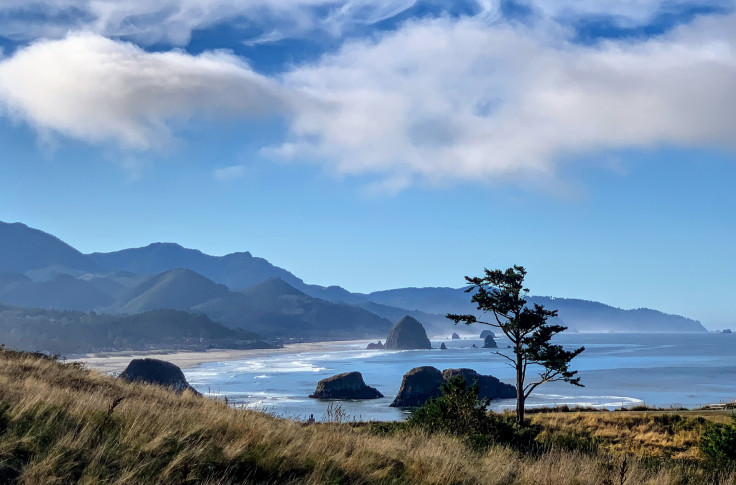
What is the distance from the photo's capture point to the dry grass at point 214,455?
7.01m

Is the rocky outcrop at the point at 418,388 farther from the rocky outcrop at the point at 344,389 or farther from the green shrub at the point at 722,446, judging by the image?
the green shrub at the point at 722,446

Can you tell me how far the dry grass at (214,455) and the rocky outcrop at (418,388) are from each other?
79.0 m

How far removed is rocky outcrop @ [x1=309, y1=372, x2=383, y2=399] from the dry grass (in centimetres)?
8688

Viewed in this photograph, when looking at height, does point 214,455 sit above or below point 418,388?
above

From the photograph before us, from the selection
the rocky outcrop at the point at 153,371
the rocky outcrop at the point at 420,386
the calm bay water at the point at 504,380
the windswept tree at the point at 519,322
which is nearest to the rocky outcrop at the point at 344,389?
the calm bay water at the point at 504,380

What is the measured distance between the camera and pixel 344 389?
97125 millimetres

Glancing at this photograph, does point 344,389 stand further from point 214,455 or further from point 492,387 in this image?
point 214,455

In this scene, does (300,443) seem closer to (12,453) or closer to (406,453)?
(406,453)

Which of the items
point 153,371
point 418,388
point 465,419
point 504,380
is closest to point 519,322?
point 465,419

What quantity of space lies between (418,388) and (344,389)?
13815 millimetres

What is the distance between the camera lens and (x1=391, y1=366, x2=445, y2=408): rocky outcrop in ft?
291

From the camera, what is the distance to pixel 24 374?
1706 cm

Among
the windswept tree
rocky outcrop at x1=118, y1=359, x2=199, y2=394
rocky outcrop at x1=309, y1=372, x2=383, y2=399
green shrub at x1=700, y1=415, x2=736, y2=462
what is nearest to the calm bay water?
rocky outcrop at x1=309, y1=372, x2=383, y2=399

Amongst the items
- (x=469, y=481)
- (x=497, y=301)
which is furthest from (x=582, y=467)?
(x=497, y=301)
